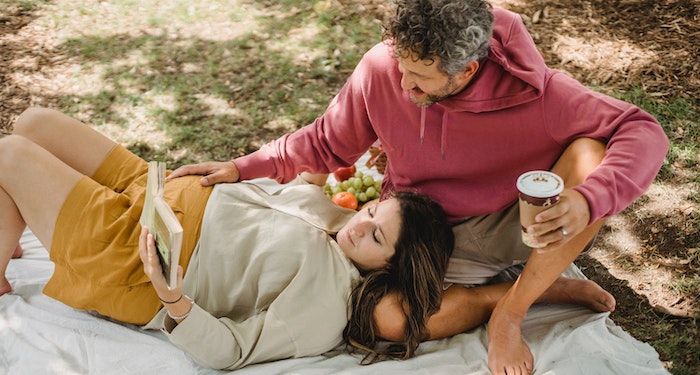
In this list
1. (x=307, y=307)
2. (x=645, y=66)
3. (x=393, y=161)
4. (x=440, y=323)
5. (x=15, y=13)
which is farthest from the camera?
(x=15, y=13)

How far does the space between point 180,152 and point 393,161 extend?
2059 millimetres

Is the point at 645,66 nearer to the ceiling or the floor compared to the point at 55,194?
nearer to the floor

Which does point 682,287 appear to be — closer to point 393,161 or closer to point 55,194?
point 393,161

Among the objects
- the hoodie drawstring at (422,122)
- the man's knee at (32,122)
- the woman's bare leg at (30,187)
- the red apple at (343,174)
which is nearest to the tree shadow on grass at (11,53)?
the man's knee at (32,122)

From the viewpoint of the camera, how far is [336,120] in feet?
12.2

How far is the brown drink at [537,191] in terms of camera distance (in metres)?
2.35

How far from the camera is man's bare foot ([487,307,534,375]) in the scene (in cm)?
305

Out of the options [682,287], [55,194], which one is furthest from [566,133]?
[55,194]

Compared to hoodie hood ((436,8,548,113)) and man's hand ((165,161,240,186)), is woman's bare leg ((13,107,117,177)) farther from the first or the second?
hoodie hood ((436,8,548,113))

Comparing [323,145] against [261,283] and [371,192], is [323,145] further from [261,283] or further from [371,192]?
[261,283]

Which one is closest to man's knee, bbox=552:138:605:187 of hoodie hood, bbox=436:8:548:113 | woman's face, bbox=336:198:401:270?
hoodie hood, bbox=436:8:548:113

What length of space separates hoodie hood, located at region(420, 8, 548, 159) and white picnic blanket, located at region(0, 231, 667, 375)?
1090 mm

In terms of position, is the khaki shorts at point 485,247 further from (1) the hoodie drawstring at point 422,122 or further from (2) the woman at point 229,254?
(1) the hoodie drawstring at point 422,122

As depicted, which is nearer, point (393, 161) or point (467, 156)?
point (467, 156)
